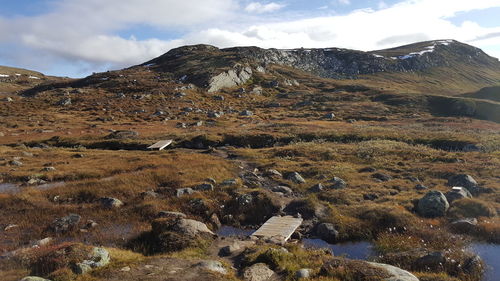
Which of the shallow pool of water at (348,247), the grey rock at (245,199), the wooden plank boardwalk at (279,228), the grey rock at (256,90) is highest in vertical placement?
the grey rock at (256,90)

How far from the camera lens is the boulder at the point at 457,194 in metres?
22.0

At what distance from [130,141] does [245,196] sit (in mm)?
30918

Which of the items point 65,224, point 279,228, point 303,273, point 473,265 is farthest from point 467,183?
point 65,224

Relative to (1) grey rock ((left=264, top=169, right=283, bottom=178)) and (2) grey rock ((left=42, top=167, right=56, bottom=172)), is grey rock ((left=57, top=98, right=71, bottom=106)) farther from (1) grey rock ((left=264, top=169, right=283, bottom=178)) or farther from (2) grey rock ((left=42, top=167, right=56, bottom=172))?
(1) grey rock ((left=264, top=169, right=283, bottom=178))

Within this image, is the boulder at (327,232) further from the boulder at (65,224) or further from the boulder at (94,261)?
Result: the boulder at (65,224)

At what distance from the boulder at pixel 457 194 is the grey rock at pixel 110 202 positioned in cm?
2125

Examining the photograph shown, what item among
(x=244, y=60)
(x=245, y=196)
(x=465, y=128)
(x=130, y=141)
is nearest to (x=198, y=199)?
(x=245, y=196)

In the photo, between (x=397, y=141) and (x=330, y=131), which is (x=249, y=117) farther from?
(x=397, y=141)

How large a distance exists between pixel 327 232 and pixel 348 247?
1469mm

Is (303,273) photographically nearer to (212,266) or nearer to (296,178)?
(212,266)

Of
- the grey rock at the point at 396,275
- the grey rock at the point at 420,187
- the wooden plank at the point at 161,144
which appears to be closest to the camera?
the grey rock at the point at 396,275

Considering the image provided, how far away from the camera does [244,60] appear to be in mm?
146625

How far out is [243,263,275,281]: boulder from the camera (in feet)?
42.4

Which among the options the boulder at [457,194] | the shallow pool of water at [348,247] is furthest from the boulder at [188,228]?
the boulder at [457,194]
